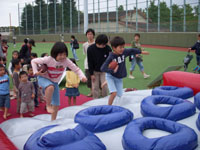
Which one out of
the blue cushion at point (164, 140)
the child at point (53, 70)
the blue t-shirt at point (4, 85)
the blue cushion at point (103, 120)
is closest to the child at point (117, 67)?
the child at point (53, 70)

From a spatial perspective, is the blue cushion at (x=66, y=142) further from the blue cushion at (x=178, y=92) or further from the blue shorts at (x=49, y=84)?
the blue cushion at (x=178, y=92)

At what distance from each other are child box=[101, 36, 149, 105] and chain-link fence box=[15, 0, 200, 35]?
57.9 ft

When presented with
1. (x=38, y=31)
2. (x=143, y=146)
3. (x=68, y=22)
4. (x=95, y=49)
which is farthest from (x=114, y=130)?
(x=38, y=31)

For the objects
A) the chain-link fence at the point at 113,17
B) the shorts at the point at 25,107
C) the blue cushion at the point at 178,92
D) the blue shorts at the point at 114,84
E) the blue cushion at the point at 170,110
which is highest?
the chain-link fence at the point at 113,17

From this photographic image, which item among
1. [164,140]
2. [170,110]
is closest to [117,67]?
[170,110]

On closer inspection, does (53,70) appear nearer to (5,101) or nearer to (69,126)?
(69,126)

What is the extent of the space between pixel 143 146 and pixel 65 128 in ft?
3.05

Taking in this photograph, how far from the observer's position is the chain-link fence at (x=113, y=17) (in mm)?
21734

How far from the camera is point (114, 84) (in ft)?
15.9

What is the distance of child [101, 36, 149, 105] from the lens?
15.1 ft

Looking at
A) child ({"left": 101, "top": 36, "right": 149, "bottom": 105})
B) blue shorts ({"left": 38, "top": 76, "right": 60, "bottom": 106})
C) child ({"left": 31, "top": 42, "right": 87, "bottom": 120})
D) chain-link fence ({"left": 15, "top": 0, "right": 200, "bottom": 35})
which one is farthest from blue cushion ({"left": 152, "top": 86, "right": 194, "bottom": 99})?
chain-link fence ({"left": 15, "top": 0, "right": 200, "bottom": 35})

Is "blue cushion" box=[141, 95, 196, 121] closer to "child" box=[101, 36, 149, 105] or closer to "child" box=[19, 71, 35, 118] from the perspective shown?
"child" box=[101, 36, 149, 105]

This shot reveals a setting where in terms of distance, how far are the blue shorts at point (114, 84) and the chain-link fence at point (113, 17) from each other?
17648 mm

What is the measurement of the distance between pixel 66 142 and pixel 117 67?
2.25m
